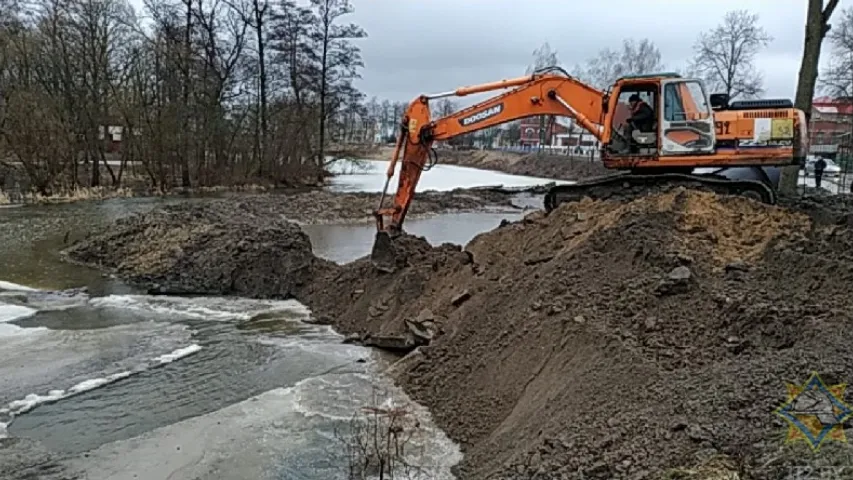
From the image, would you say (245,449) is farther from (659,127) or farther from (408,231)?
(408,231)

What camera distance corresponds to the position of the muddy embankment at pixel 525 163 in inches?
1984

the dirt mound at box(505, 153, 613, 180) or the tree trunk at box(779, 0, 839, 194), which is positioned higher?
the tree trunk at box(779, 0, 839, 194)

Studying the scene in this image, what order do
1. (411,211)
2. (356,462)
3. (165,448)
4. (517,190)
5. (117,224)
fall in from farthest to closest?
(517,190) → (411,211) → (117,224) → (165,448) → (356,462)

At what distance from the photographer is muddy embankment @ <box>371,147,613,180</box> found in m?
50.4

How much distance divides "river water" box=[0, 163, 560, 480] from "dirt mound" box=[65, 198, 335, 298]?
0.55 metres

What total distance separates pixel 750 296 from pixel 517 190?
29420 mm

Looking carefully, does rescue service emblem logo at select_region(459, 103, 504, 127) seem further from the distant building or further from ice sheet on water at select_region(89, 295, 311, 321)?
the distant building

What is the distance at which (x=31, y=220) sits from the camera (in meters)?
22.4

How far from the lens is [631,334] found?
642 cm

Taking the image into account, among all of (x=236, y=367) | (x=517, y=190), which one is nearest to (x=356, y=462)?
(x=236, y=367)

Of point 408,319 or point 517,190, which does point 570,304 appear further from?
point 517,190

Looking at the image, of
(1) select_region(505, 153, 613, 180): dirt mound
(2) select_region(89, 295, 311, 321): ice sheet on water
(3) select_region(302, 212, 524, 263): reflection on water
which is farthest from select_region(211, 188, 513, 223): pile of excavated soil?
(1) select_region(505, 153, 613, 180): dirt mound

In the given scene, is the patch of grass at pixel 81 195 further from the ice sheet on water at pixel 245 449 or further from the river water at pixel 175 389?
the ice sheet on water at pixel 245 449

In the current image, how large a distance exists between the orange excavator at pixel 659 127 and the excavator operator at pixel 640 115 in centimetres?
1
